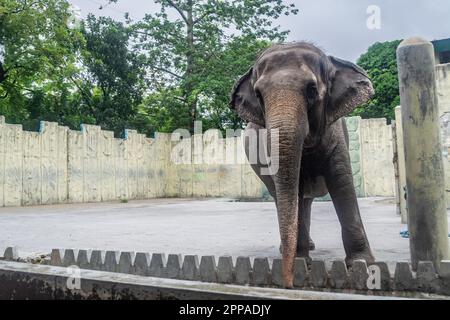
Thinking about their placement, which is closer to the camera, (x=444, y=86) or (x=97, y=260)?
(x=97, y=260)

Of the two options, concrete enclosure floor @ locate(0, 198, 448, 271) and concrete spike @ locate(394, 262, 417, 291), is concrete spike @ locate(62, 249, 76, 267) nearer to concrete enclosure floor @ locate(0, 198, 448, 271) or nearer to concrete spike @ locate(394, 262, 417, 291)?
concrete enclosure floor @ locate(0, 198, 448, 271)

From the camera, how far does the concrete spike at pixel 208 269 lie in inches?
140

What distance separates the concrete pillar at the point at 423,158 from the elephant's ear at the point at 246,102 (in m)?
→ 1.07

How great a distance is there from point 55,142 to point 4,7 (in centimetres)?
601

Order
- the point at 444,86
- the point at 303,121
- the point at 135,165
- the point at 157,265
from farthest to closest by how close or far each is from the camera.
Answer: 1. the point at 135,165
2. the point at 444,86
3. the point at 157,265
4. the point at 303,121

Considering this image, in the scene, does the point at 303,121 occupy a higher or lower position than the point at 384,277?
higher

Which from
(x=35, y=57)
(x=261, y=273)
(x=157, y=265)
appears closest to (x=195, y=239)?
(x=157, y=265)

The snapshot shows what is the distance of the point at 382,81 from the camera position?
28047 millimetres

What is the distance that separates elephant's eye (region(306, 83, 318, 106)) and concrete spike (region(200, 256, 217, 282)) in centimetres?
138

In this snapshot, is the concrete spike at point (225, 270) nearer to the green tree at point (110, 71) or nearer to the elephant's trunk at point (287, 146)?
the elephant's trunk at point (287, 146)

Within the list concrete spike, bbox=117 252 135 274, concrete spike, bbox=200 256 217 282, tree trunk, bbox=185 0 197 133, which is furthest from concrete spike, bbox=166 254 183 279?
tree trunk, bbox=185 0 197 133

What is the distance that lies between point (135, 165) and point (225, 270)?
1794cm

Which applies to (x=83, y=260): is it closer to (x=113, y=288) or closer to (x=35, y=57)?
(x=113, y=288)

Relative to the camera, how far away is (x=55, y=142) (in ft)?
55.9
